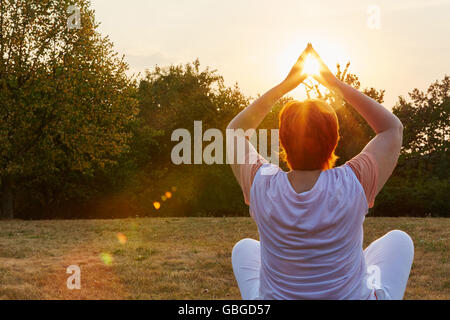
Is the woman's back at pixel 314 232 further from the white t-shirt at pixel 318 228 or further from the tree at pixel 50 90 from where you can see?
the tree at pixel 50 90

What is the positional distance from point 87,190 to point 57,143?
6.44 metres

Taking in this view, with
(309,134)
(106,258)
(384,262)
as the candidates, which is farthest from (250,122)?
(106,258)

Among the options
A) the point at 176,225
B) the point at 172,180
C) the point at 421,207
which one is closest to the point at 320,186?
the point at 176,225

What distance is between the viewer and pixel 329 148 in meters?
2.42

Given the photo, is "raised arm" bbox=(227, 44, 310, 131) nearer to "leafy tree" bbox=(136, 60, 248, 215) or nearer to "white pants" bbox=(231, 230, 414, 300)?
"white pants" bbox=(231, 230, 414, 300)

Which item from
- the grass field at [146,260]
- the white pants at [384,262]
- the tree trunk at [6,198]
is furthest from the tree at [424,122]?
the white pants at [384,262]

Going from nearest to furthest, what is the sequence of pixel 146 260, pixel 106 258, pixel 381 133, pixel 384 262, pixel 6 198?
pixel 381 133, pixel 384 262, pixel 146 260, pixel 106 258, pixel 6 198

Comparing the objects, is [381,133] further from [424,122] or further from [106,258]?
[424,122]

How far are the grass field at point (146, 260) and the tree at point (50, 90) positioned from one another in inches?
234

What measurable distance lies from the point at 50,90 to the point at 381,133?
1863 cm

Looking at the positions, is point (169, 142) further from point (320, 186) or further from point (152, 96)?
point (320, 186)

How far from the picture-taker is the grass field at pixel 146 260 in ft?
21.6

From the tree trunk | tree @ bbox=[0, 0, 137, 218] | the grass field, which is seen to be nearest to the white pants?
the grass field

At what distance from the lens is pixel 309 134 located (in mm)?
2379
